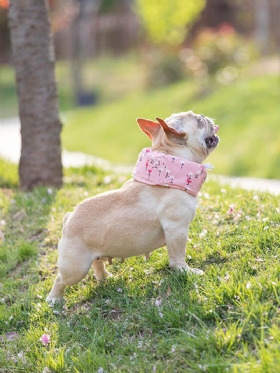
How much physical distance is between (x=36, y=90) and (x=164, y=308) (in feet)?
13.5

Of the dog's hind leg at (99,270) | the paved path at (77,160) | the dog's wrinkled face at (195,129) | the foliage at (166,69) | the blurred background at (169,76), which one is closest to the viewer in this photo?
the dog's wrinkled face at (195,129)

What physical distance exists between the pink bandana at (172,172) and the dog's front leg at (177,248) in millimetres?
313

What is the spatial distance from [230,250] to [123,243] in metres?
0.83

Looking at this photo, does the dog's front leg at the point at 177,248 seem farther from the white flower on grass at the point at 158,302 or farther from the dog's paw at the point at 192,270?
the white flower on grass at the point at 158,302

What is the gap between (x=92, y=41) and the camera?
3125 centimetres

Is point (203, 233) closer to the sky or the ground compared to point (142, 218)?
closer to the ground

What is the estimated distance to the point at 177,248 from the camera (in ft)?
14.0

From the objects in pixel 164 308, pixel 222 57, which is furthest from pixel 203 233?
pixel 222 57

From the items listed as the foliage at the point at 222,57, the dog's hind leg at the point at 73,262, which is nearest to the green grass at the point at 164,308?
the dog's hind leg at the point at 73,262

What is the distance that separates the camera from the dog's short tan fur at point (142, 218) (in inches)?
167

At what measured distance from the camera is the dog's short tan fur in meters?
4.24

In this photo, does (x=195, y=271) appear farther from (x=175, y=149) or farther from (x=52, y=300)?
(x=52, y=300)

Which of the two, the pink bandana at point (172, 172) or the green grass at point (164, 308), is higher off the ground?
the pink bandana at point (172, 172)

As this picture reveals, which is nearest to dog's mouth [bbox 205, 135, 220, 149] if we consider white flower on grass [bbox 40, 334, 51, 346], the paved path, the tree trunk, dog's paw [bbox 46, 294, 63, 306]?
dog's paw [bbox 46, 294, 63, 306]
